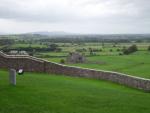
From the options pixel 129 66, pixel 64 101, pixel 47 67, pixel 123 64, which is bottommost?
pixel 123 64

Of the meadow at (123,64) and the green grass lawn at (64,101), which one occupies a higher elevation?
the green grass lawn at (64,101)

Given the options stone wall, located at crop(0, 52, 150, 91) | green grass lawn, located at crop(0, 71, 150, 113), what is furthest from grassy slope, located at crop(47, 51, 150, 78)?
green grass lawn, located at crop(0, 71, 150, 113)

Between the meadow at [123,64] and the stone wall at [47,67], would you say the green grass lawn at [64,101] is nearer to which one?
the stone wall at [47,67]

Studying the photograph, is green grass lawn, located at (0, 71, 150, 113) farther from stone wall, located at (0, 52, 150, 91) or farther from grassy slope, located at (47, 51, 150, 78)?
grassy slope, located at (47, 51, 150, 78)

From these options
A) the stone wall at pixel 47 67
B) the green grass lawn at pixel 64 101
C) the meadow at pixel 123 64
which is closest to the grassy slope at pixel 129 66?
the meadow at pixel 123 64

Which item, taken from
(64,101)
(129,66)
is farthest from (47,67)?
(129,66)

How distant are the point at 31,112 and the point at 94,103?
2505 millimetres

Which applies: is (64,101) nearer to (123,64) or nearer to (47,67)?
(47,67)

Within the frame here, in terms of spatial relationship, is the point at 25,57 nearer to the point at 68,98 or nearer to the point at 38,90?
the point at 38,90

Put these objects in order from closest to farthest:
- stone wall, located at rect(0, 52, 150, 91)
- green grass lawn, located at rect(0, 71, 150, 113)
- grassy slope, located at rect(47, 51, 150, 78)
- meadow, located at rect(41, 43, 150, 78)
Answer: green grass lawn, located at rect(0, 71, 150, 113) → stone wall, located at rect(0, 52, 150, 91) → grassy slope, located at rect(47, 51, 150, 78) → meadow, located at rect(41, 43, 150, 78)

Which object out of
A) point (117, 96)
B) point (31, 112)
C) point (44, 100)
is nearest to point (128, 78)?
point (117, 96)

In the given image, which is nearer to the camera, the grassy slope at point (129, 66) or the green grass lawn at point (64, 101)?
the green grass lawn at point (64, 101)

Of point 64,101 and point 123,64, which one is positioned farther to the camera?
point 123,64

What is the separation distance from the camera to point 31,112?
1068cm
